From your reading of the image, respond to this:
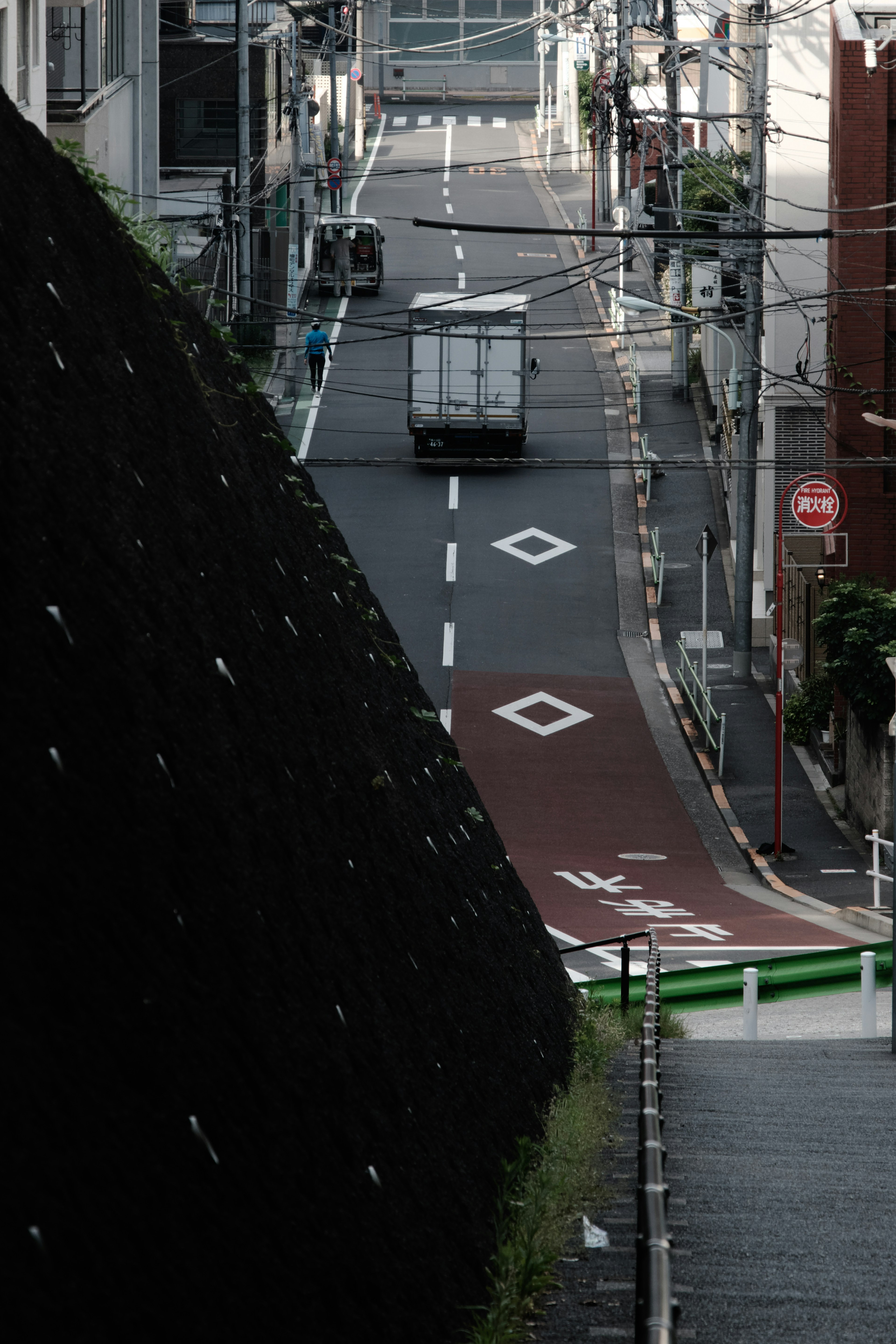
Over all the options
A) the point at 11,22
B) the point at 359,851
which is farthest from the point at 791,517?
the point at 359,851

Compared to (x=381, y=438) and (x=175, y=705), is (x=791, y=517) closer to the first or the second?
(x=381, y=438)

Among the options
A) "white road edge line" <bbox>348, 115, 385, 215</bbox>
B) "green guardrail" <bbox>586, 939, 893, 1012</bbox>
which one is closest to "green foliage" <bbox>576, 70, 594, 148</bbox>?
"white road edge line" <bbox>348, 115, 385, 215</bbox>

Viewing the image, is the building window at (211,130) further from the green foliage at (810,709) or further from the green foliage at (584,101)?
the green foliage at (810,709)

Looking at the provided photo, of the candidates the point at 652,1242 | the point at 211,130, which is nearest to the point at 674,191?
the point at 211,130

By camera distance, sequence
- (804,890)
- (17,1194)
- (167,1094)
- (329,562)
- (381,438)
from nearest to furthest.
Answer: (17,1194), (167,1094), (329,562), (804,890), (381,438)

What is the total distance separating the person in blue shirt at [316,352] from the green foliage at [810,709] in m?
18.2

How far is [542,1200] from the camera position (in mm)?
6184

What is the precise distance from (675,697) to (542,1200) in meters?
26.5

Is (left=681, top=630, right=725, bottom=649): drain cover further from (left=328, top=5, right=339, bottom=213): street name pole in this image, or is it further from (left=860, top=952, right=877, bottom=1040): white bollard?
(left=328, top=5, right=339, bottom=213): street name pole

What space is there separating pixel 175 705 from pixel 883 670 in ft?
70.5

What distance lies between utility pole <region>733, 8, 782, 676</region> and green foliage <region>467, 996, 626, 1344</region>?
22885mm

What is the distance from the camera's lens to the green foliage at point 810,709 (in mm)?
29828

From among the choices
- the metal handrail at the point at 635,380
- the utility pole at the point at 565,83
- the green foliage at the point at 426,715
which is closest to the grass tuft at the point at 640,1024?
the green foliage at the point at 426,715

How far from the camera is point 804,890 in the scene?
80.1 feet
